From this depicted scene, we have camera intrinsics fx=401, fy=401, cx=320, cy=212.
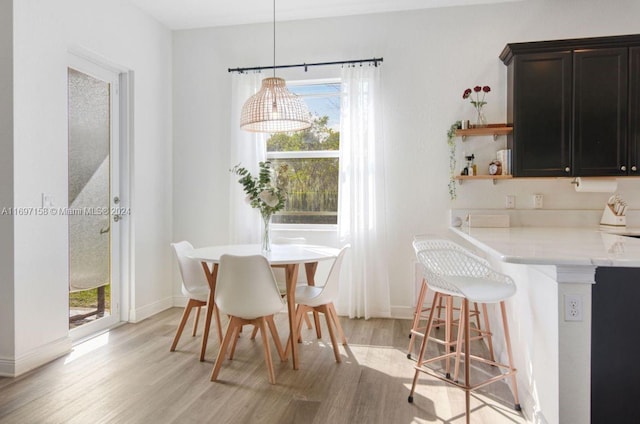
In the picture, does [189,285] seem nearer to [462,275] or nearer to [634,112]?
[462,275]

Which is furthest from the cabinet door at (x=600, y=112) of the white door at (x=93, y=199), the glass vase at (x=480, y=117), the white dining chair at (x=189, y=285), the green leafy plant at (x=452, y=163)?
the white door at (x=93, y=199)

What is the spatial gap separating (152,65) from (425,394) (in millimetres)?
3770

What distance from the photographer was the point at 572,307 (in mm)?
1620

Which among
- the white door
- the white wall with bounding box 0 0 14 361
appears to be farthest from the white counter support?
the white door

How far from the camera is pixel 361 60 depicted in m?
3.81

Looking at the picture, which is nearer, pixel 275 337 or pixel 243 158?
pixel 275 337

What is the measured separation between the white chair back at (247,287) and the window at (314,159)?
1.73 metres

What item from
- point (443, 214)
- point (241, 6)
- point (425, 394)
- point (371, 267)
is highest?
point (241, 6)

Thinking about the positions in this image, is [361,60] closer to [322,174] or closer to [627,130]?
[322,174]

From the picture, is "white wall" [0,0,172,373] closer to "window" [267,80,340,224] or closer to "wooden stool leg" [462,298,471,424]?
"window" [267,80,340,224]

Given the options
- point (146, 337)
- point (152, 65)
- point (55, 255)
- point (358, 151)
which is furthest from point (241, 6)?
point (146, 337)

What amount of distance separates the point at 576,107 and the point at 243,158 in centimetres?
296

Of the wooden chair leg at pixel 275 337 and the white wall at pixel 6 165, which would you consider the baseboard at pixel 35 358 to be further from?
the wooden chair leg at pixel 275 337

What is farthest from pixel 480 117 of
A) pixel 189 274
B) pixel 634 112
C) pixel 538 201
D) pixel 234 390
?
pixel 234 390
